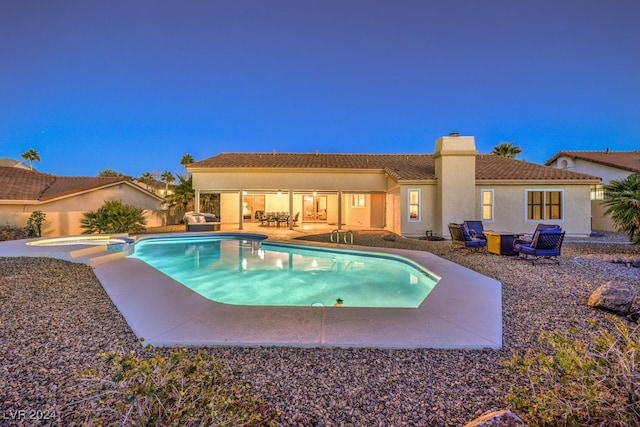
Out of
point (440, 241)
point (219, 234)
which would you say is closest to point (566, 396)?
point (440, 241)

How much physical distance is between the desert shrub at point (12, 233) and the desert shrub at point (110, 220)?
2303 millimetres

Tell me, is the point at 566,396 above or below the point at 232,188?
below

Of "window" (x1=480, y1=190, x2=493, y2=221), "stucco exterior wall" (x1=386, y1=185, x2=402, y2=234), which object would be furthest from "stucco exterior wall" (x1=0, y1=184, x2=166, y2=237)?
"window" (x1=480, y1=190, x2=493, y2=221)

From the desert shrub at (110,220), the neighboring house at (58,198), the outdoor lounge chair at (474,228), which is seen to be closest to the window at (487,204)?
the outdoor lounge chair at (474,228)

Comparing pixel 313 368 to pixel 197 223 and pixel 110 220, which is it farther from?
pixel 110 220

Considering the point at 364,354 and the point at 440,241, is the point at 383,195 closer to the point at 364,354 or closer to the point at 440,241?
the point at 440,241

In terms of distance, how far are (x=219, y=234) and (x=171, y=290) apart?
34.2 ft

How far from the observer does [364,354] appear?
3250mm

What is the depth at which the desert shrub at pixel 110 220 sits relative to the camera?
622 inches

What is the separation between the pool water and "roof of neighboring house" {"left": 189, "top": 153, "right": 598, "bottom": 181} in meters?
6.56

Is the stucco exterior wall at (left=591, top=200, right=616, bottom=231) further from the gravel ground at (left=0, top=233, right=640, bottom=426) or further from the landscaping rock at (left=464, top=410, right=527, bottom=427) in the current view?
the landscaping rock at (left=464, top=410, right=527, bottom=427)

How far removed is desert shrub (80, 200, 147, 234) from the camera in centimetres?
1580

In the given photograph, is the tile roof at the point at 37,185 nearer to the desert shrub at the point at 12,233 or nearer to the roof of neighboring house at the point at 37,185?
the roof of neighboring house at the point at 37,185

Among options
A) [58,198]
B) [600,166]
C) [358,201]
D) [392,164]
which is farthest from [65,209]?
[600,166]
